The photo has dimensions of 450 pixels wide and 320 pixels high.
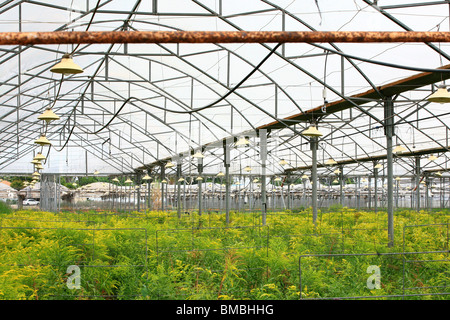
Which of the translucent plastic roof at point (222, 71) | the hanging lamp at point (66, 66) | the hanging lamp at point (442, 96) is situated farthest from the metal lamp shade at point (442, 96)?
the hanging lamp at point (66, 66)

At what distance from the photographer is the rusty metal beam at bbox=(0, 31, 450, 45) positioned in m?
6.64

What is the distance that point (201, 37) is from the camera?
673 centimetres

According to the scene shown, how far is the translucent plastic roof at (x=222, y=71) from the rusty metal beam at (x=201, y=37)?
4.14 ft

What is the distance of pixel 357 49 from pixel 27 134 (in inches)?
1157

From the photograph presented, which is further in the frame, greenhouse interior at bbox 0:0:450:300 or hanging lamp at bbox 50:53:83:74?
greenhouse interior at bbox 0:0:450:300

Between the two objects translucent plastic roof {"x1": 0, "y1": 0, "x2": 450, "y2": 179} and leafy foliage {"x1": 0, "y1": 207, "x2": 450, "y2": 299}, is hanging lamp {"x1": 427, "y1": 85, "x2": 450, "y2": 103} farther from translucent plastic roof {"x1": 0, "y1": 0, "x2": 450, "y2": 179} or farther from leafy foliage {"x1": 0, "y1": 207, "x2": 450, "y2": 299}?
leafy foliage {"x1": 0, "y1": 207, "x2": 450, "y2": 299}

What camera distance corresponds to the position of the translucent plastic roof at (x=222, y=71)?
14.7 metres

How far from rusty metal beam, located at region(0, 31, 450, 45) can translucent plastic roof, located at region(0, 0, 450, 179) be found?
4.14ft

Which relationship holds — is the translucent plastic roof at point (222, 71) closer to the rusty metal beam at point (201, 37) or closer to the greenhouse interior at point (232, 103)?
the greenhouse interior at point (232, 103)

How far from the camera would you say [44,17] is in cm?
1534

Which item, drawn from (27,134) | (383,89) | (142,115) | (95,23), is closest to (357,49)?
(383,89)

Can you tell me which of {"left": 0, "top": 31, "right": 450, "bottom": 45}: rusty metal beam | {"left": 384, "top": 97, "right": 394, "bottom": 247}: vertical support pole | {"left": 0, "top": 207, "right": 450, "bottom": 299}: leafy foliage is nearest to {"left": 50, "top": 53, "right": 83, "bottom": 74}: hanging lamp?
{"left": 0, "top": 31, "right": 450, "bottom": 45}: rusty metal beam

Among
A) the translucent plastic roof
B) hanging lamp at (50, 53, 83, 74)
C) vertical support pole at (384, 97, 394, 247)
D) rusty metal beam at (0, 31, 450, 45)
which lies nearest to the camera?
rusty metal beam at (0, 31, 450, 45)
